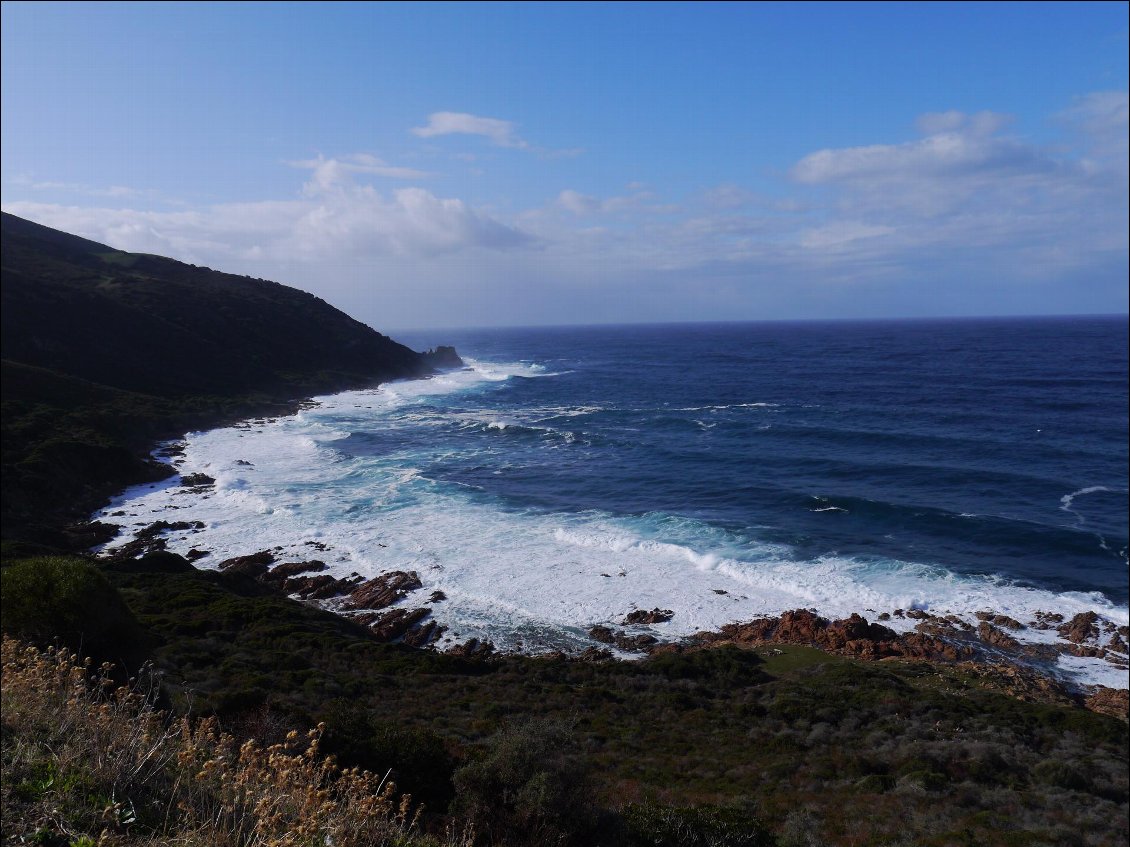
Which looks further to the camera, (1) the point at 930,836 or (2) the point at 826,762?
(2) the point at 826,762

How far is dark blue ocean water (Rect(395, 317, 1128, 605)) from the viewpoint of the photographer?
86.9 feet

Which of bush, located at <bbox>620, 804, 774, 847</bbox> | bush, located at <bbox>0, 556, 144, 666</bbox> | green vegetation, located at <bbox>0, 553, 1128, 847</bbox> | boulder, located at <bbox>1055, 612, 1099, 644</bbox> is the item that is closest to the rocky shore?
boulder, located at <bbox>1055, 612, 1099, 644</bbox>

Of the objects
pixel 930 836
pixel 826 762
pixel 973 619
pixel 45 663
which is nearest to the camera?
pixel 45 663

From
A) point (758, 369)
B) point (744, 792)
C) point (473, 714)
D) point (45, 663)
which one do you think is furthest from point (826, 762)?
point (758, 369)

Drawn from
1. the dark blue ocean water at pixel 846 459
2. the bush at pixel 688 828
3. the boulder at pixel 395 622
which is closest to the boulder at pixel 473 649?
the boulder at pixel 395 622

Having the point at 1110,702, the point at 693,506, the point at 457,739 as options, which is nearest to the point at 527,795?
the point at 457,739

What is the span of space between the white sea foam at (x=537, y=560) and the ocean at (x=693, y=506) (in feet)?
0.33

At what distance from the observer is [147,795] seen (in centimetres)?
432

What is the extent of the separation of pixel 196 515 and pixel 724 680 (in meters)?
25.0

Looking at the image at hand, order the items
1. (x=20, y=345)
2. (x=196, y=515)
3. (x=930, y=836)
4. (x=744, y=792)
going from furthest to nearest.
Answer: (x=20, y=345) < (x=196, y=515) < (x=744, y=792) < (x=930, y=836)

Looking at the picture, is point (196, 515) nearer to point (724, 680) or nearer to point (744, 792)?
point (724, 680)

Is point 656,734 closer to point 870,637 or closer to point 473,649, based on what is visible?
point 473,649

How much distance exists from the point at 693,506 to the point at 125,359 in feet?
174

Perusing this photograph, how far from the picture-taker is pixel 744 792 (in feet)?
35.9
